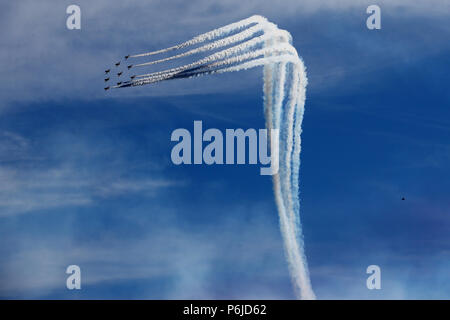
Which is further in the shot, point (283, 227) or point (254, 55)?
point (283, 227)

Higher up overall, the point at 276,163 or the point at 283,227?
the point at 276,163

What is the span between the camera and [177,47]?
8500 centimetres

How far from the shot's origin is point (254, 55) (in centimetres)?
8531
